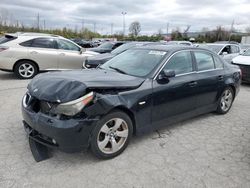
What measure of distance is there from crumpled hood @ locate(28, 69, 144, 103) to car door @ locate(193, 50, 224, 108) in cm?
146

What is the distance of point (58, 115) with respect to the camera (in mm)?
2955

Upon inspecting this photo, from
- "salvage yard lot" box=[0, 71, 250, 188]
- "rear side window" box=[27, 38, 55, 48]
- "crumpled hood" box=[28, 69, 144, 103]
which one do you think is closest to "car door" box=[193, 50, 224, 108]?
"salvage yard lot" box=[0, 71, 250, 188]

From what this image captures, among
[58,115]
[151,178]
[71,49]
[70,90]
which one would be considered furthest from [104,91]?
→ [71,49]

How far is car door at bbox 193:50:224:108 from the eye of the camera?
4.49 metres

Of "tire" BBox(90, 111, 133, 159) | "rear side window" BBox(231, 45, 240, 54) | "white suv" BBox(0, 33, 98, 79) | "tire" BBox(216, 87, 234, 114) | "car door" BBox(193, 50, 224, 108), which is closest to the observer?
"tire" BBox(90, 111, 133, 159)

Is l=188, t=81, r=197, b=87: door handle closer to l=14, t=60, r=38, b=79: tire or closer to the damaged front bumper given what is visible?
the damaged front bumper

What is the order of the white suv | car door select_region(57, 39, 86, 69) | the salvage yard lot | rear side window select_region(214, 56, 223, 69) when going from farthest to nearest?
car door select_region(57, 39, 86, 69) < the white suv < rear side window select_region(214, 56, 223, 69) < the salvage yard lot

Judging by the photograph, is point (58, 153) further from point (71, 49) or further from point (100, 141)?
point (71, 49)

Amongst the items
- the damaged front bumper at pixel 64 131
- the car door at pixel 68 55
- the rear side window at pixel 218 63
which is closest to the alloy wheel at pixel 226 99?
the rear side window at pixel 218 63

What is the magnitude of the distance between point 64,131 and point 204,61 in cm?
318

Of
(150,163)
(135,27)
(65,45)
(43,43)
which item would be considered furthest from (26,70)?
→ (135,27)

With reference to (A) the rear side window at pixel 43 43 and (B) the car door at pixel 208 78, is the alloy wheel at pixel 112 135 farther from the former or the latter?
(A) the rear side window at pixel 43 43

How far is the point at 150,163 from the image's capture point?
10.6 feet

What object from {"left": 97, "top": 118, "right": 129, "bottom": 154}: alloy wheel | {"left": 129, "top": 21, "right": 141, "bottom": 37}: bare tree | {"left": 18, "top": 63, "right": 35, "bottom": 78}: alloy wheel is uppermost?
{"left": 129, "top": 21, "right": 141, "bottom": 37}: bare tree
